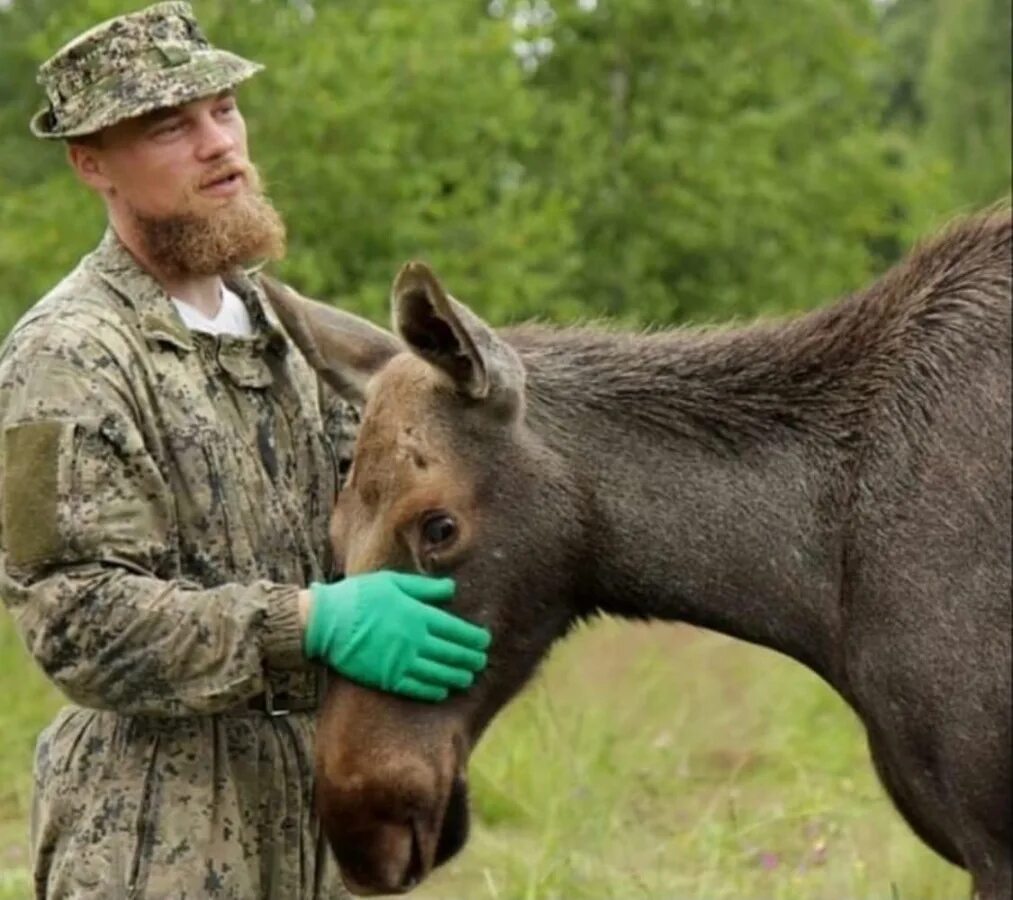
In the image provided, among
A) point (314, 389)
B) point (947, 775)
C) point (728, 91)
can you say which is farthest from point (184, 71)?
point (728, 91)

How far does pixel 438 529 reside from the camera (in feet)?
14.9

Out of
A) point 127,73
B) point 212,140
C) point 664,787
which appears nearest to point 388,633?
point 212,140


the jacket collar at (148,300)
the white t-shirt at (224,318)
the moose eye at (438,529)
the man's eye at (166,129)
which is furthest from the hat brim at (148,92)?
the moose eye at (438,529)

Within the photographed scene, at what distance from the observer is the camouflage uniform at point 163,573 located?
4426 mm

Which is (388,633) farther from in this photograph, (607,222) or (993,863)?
(607,222)

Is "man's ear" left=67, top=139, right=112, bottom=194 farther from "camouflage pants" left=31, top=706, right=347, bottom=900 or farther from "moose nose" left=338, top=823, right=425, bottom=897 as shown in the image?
"moose nose" left=338, top=823, right=425, bottom=897

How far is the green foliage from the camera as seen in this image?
A: 1396cm

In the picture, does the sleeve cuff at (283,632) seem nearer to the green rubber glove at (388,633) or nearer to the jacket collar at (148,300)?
the green rubber glove at (388,633)

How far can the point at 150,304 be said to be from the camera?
478 centimetres

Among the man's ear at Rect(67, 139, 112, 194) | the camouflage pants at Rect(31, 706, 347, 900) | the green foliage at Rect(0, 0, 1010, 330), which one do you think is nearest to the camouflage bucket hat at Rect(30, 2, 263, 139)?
the man's ear at Rect(67, 139, 112, 194)

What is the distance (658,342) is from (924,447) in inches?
30.6

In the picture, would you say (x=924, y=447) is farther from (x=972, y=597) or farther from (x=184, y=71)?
(x=184, y=71)

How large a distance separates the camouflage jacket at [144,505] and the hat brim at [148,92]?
344 mm

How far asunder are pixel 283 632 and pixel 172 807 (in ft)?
1.89
